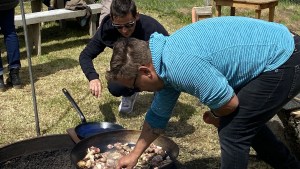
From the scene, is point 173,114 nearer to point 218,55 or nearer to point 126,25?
point 126,25

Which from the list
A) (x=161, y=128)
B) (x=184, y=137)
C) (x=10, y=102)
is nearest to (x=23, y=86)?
(x=10, y=102)

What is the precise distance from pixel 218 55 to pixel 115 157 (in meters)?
1.15

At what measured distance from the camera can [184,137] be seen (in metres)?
4.23

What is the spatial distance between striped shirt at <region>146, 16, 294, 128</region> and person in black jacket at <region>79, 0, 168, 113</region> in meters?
1.26

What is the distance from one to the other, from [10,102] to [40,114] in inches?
21.2

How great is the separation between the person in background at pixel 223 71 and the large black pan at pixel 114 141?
1.55 feet

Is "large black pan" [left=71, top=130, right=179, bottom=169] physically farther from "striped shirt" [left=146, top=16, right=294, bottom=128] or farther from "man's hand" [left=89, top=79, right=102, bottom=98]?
"striped shirt" [left=146, top=16, right=294, bottom=128]

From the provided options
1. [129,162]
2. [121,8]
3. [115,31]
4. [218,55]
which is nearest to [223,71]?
[218,55]

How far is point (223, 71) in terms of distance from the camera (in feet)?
7.42

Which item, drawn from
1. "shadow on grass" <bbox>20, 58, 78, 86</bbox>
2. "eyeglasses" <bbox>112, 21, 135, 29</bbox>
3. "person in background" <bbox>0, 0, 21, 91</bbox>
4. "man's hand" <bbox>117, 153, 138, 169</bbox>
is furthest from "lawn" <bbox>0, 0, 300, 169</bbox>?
"eyeglasses" <bbox>112, 21, 135, 29</bbox>

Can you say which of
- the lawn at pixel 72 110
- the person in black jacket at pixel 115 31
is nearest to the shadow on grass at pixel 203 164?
the lawn at pixel 72 110

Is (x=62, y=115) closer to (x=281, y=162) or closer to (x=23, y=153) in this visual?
(x=23, y=153)

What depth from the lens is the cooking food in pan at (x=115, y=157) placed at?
114 inches

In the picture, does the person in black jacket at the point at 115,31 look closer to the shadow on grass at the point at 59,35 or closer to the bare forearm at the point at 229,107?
the bare forearm at the point at 229,107
